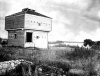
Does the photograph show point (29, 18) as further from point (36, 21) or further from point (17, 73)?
point (17, 73)

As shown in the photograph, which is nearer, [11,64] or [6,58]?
[11,64]

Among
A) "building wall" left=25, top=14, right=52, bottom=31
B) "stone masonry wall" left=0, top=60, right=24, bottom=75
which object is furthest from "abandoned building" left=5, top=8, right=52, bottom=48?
"stone masonry wall" left=0, top=60, right=24, bottom=75

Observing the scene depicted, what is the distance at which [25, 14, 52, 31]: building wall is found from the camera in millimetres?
18750

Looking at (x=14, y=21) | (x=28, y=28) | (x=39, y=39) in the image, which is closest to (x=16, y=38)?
(x=14, y=21)

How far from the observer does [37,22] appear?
1998 centimetres

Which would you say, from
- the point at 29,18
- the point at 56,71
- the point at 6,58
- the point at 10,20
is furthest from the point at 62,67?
the point at 10,20

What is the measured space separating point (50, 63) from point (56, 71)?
4.50 ft

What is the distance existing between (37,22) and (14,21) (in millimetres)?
3713

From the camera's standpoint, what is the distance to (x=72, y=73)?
308 inches

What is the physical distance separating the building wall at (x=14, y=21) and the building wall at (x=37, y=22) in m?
0.85

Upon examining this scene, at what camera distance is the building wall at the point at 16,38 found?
19.3 meters

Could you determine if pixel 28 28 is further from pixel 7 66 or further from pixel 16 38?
pixel 7 66

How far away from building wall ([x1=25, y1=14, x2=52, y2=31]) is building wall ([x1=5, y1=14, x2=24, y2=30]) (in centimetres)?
85

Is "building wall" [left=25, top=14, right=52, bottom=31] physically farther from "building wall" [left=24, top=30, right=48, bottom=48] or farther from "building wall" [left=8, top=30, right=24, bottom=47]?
"building wall" [left=8, top=30, right=24, bottom=47]
